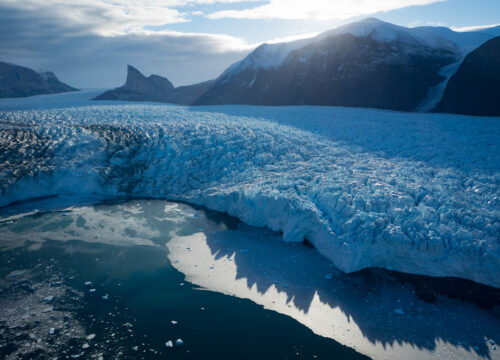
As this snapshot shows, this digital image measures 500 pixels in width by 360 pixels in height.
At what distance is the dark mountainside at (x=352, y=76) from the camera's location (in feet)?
48.7

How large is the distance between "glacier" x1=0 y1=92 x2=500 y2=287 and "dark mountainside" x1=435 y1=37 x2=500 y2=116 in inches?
58.6

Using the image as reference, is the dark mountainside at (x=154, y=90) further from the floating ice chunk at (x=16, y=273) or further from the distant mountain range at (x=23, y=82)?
the floating ice chunk at (x=16, y=273)

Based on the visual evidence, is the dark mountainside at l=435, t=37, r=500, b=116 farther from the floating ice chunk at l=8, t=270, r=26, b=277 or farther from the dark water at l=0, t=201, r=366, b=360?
the floating ice chunk at l=8, t=270, r=26, b=277

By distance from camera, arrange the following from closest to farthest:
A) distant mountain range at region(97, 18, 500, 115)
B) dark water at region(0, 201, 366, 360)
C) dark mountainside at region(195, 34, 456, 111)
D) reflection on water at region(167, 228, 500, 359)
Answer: dark water at region(0, 201, 366, 360) < reflection on water at region(167, 228, 500, 359) < distant mountain range at region(97, 18, 500, 115) < dark mountainside at region(195, 34, 456, 111)

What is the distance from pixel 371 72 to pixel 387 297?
44.9ft

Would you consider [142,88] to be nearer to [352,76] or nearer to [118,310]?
[352,76]

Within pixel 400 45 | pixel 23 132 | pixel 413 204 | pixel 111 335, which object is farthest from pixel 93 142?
pixel 400 45

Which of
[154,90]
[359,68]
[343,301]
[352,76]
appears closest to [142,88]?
[154,90]

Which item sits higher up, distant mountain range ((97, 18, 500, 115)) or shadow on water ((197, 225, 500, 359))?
distant mountain range ((97, 18, 500, 115))

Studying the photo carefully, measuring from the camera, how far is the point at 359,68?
1611 cm

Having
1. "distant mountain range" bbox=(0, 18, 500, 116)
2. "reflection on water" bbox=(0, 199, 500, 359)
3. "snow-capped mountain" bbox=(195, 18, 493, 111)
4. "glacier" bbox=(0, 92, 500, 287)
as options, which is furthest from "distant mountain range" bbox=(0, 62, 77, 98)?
"reflection on water" bbox=(0, 199, 500, 359)

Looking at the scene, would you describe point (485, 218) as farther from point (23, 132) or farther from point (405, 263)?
point (23, 132)

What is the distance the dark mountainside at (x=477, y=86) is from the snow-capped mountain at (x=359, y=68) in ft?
2.96

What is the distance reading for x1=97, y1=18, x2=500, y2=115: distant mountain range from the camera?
13000 mm
